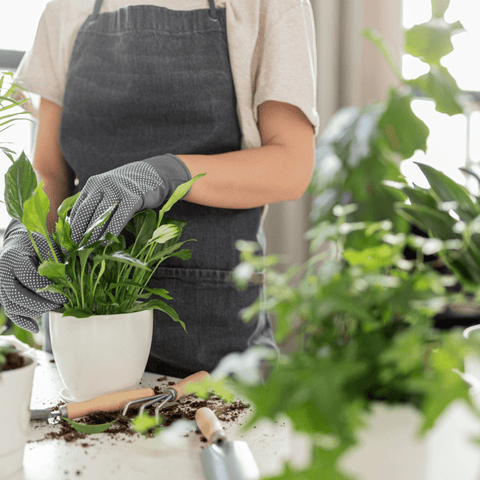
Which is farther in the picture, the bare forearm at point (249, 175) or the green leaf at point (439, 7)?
the bare forearm at point (249, 175)

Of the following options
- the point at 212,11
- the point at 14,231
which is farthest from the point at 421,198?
the point at 212,11

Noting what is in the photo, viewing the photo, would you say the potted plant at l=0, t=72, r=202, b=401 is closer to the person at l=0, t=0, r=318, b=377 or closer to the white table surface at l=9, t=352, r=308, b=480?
the white table surface at l=9, t=352, r=308, b=480

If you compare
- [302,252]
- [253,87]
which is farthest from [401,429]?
[302,252]

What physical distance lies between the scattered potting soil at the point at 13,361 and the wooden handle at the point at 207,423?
18 centimetres

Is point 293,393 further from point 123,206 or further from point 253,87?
point 253,87

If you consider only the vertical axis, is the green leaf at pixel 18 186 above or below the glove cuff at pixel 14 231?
above

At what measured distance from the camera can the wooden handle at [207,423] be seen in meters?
0.44

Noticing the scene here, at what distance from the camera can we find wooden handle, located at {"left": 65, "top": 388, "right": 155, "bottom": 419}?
0.50m

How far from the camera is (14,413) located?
39 centimetres

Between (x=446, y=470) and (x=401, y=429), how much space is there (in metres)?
0.03

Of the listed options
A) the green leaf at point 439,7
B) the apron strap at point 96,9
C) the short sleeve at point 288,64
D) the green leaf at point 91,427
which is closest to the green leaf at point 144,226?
the green leaf at point 91,427

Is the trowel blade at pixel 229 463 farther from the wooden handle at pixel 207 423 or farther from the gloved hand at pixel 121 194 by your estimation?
the gloved hand at pixel 121 194

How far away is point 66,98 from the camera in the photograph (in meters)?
0.91

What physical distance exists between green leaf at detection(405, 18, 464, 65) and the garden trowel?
32cm
